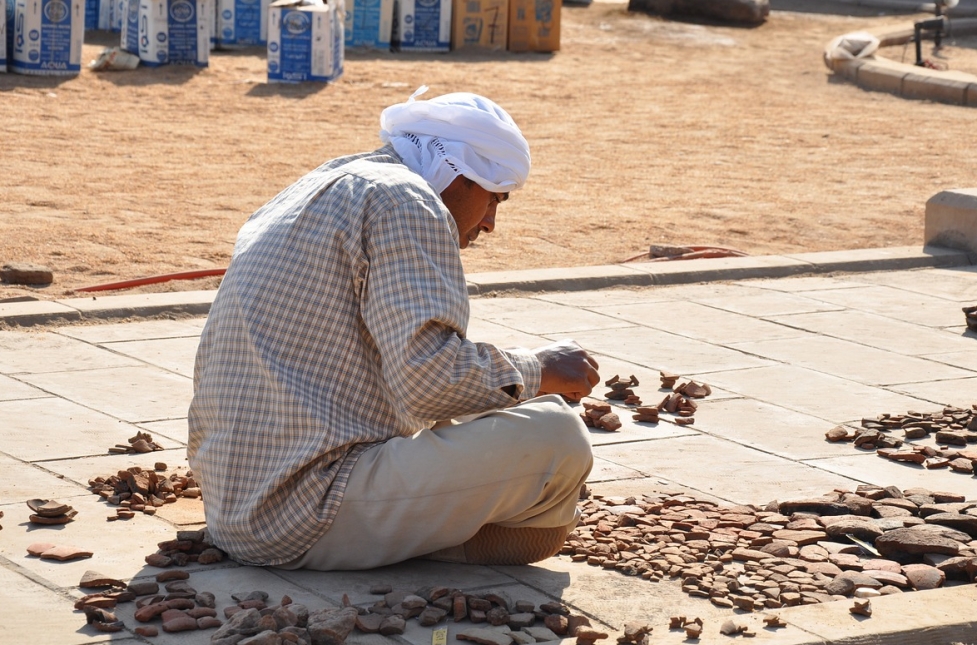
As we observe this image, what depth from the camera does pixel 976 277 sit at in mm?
8359

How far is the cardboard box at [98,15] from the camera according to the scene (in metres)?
18.2

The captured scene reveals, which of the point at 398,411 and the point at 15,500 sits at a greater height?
the point at 398,411

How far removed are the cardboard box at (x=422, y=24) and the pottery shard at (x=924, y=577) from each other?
A: 15142 millimetres

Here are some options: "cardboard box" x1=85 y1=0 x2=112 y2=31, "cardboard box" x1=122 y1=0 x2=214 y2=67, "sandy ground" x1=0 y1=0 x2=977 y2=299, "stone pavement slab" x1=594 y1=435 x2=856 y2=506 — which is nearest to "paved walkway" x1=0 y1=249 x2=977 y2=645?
"stone pavement slab" x1=594 y1=435 x2=856 y2=506

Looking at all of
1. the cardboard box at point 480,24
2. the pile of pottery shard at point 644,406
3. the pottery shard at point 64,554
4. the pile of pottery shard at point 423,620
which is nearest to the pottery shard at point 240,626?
the pile of pottery shard at point 423,620

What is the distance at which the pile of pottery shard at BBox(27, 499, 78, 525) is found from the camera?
3990 mm

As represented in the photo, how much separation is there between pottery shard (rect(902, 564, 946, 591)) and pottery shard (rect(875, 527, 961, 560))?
9 centimetres

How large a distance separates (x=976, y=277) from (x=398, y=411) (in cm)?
570

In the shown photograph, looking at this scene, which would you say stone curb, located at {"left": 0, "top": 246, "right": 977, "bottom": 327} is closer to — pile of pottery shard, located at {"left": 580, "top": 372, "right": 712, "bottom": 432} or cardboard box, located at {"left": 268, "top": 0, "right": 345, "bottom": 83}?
pile of pottery shard, located at {"left": 580, "top": 372, "right": 712, "bottom": 432}

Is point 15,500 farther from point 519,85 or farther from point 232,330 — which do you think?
point 519,85

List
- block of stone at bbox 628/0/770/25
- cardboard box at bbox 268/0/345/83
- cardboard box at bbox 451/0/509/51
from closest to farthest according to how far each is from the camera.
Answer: cardboard box at bbox 268/0/345/83, cardboard box at bbox 451/0/509/51, block of stone at bbox 628/0/770/25

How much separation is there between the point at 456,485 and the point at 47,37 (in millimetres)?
12205

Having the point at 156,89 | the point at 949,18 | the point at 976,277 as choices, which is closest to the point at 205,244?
the point at 976,277

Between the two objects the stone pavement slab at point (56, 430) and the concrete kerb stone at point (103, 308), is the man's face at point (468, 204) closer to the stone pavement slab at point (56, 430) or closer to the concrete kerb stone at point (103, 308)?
the stone pavement slab at point (56, 430)
